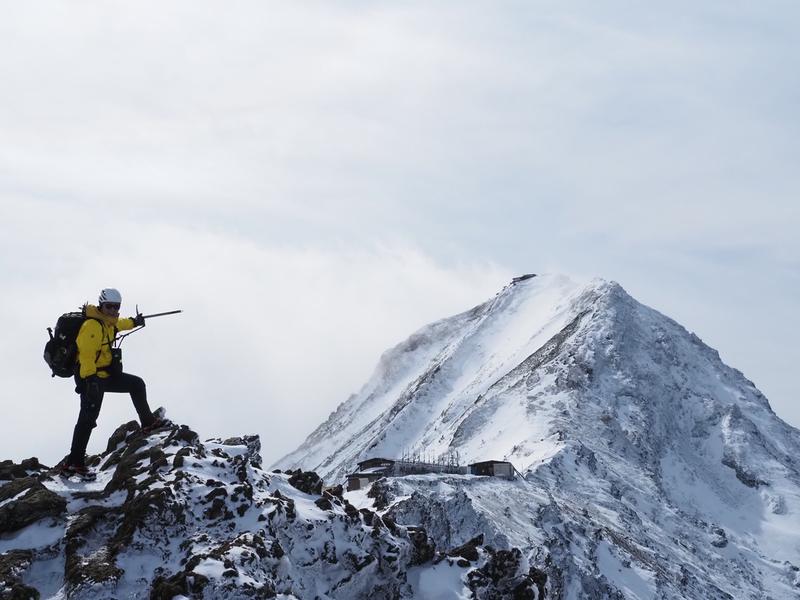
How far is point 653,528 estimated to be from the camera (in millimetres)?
117938

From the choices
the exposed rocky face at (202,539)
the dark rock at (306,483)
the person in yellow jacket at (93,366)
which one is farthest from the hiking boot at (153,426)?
the dark rock at (306,483)

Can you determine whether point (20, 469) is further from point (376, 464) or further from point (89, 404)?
point (376, 464)

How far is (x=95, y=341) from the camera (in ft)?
73.9

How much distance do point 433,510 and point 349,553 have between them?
219ft

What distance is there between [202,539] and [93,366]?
18.2ft

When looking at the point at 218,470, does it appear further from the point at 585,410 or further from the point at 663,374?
the point at 663,374

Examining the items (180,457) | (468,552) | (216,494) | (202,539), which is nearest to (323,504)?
(216,494)

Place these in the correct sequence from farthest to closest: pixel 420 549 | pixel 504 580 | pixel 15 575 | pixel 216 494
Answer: pixel 420 549 < pixel 504 580 < pixel 216 494 < pixel 15 575

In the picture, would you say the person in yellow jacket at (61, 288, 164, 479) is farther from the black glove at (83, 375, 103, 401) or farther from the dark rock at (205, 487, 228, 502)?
the dark rock at (205, 487, 228, 502)

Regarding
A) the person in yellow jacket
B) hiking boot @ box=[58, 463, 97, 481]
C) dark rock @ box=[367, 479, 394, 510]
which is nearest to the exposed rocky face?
hiking boot @ box=[58, 463, 97, 481]

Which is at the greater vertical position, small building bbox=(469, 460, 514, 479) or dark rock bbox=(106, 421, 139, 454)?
small building bbox=(469, 460, 514, 479)

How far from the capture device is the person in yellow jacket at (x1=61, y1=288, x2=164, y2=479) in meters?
22.5

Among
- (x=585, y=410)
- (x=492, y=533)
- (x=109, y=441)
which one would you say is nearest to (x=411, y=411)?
(x=585, y=410)

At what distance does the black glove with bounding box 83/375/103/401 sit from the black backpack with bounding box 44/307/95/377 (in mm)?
519
